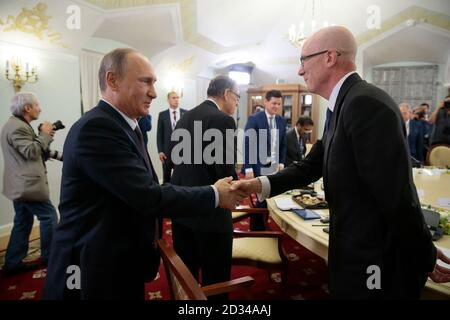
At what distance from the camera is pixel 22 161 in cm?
265

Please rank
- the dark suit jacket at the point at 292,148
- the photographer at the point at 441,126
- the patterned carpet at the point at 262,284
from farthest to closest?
the photographer at the point at 441,126 → the dark suit jacket at the point at 292,148 → the patterned carpet at the point at 262,284

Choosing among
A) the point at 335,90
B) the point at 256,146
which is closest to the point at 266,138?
the point at 256,146

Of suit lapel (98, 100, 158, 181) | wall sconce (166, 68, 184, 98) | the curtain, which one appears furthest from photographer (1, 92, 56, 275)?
wall sconce (166, 68, 184, 98)

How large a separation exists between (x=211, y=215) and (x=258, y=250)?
64 cm

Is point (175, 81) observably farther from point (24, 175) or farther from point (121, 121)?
point (121, 121)

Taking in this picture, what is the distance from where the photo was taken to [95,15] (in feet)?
12.1

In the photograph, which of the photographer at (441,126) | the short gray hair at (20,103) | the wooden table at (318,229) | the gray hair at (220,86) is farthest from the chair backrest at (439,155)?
the short gray hair at (20,103)

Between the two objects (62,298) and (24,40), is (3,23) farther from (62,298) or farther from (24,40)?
(62,298)

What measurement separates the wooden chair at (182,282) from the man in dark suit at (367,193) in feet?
1.46

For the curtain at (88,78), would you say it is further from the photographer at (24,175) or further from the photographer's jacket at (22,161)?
the photographer's jacket at (22,161)

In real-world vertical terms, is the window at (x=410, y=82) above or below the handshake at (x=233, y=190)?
above

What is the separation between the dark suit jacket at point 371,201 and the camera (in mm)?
909

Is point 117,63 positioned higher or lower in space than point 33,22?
lower
